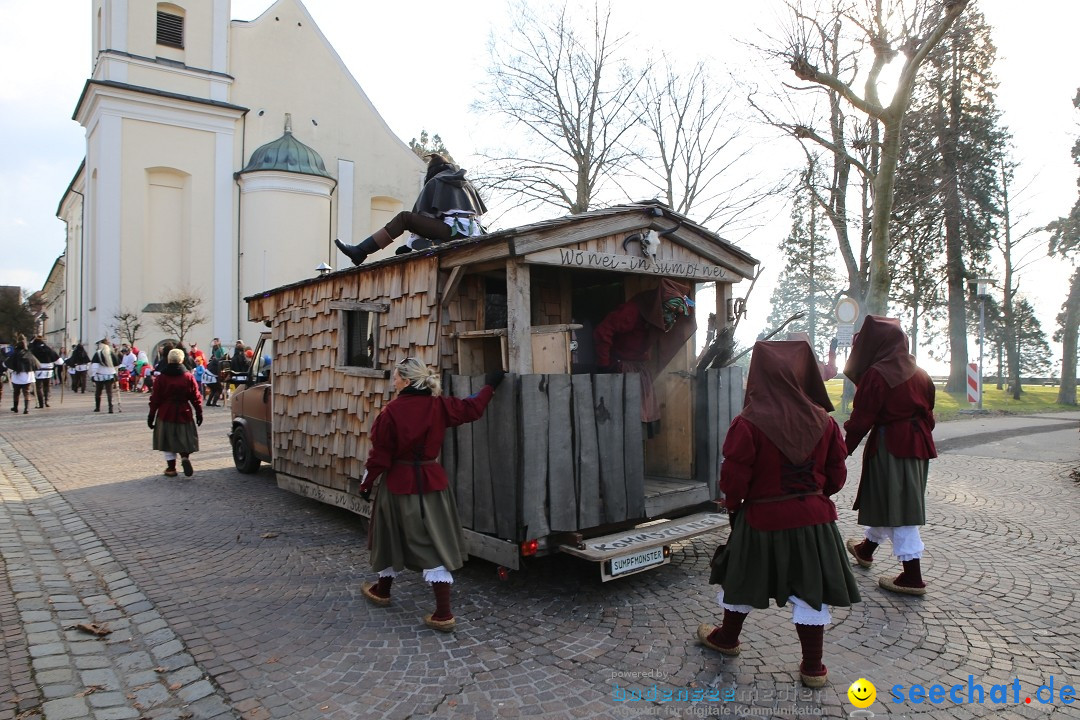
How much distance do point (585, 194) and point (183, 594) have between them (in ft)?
67.5

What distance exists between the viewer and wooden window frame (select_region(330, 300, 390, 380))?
6.03 metres

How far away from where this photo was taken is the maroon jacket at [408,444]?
423 centimetres

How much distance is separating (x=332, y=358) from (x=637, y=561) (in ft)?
12.6

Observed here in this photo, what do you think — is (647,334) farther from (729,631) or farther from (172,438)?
(172,438)

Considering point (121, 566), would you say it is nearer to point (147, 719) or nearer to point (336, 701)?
point (147, 719)

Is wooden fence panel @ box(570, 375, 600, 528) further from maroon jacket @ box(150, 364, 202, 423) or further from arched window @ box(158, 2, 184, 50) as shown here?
arched window @ box(158, 2, 184, 50)

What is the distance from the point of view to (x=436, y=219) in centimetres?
699

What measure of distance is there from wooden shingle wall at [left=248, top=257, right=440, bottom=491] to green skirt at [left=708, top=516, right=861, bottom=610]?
285cm

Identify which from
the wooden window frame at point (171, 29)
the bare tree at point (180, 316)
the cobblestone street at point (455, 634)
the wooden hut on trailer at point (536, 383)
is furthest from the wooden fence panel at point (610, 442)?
the wooden window frame at point (171, 29)

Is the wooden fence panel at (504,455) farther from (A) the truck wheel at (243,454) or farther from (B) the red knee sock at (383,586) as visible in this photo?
(A) the truck wheel at (243,454)

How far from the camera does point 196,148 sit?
26734 mm

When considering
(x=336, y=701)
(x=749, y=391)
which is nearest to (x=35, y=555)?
(x=336, y=701)

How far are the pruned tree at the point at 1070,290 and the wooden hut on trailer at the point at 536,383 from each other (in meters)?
23.4

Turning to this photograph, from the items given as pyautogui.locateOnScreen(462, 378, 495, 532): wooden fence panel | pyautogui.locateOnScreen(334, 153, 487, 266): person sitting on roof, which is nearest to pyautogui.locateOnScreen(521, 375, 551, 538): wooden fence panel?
pyautogui.locateOnScreen(462, 378, 495, 532): wooden fence panel
